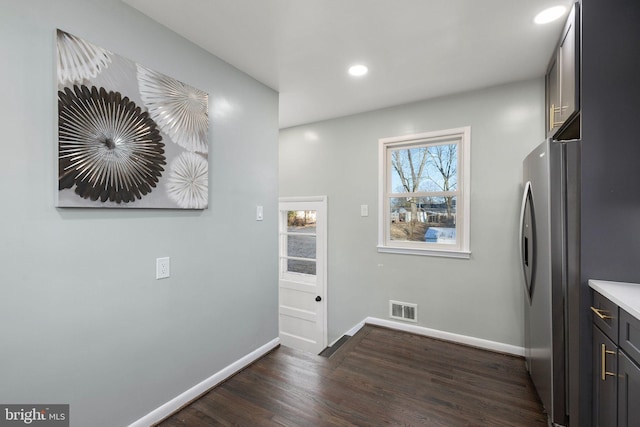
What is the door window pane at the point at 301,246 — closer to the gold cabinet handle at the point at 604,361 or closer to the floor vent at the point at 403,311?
the floor vent at the point at 403,311

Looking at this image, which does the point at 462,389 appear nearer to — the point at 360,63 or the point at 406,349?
the point at 406,349

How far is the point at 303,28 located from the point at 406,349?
268 centimetres

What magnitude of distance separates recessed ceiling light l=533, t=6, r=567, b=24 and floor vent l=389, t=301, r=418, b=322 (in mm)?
2468

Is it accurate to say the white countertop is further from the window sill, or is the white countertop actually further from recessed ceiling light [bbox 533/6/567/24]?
recessed ceiling light [bbox 533/6/567/24]

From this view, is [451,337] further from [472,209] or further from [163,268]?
[163,268]

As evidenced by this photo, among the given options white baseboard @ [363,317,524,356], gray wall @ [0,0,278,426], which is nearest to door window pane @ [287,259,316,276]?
white baseboard @ [363,317,524,356]

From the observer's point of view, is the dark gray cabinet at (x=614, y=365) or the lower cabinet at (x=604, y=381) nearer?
the dark gray cabinet at (x=614, y=365)

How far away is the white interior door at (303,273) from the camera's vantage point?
3.70 metres

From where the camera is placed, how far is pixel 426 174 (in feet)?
10.2

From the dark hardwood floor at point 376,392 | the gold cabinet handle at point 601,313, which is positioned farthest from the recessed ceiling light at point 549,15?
the dark hardwood floor at point 376,392

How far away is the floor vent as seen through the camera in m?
3.09

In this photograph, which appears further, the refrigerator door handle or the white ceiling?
the refrigerator door handle

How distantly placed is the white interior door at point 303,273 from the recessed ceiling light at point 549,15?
2.44 metres

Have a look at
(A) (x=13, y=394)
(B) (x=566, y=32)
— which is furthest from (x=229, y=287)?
(B) (x=566, y=32)
